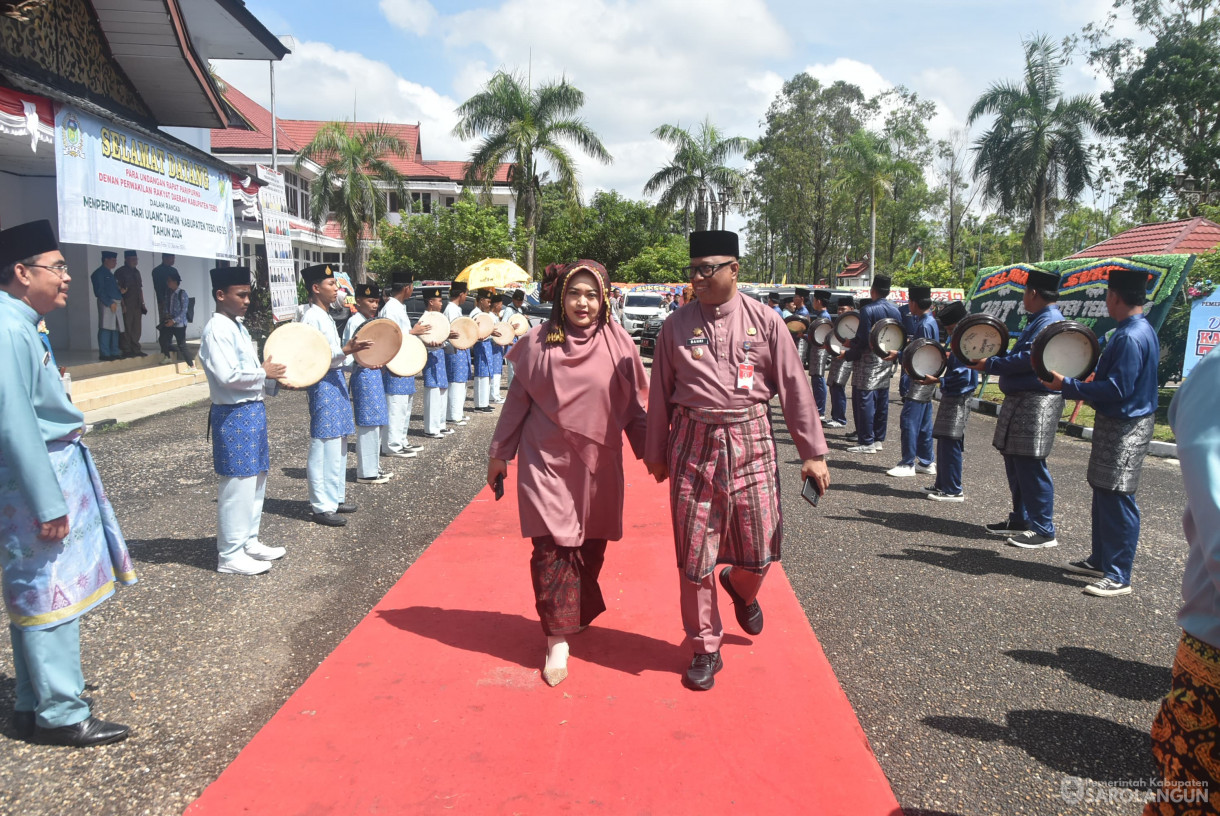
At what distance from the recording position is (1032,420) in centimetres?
558

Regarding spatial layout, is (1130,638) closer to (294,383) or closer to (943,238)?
(294,383)

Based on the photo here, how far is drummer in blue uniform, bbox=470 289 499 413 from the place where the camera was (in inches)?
470

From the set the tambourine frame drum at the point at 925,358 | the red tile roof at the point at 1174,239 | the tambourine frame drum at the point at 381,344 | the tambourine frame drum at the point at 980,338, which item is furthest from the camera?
the red tile roof at the point at 1174,239

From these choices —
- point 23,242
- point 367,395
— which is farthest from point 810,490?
point 367,395

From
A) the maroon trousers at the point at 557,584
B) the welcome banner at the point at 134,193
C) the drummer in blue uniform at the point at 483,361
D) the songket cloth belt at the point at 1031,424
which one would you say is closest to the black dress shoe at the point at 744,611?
the maroon trousers at the point at 557,584

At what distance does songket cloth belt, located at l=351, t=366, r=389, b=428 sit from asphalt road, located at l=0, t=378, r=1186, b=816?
636 millimetres

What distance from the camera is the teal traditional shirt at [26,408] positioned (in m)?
2.68

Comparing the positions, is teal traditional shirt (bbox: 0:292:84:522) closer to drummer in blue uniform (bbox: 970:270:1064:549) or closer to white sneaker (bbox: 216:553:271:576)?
white sneaker (bbox: 216:553:271:576)

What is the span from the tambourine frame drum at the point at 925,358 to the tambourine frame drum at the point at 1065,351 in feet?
6.68

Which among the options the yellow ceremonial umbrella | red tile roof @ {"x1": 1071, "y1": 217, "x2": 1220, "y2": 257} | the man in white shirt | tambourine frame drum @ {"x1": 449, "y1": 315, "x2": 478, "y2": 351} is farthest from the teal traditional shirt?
red tile roof @ {"x1": 1071, "y1": 217, "x2": 1220, "y2": 257}

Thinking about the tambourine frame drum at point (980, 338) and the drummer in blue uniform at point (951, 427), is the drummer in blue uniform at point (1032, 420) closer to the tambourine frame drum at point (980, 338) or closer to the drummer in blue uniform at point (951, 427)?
the tambourine frame drum at point (980, 338)

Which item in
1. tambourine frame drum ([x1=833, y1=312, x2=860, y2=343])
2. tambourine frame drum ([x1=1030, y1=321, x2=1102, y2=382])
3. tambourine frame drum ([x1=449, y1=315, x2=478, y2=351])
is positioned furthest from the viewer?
tambourine frame drum ([x1=833, y1=312, x2=860, y2=343])

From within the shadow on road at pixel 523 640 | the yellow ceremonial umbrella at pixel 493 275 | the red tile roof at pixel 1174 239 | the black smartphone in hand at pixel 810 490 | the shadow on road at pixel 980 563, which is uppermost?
the red tile roof at pixel 1174 239

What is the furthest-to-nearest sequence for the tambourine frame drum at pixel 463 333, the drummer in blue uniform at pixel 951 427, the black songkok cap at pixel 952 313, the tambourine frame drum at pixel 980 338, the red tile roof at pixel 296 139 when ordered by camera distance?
the red tile roof at pixel 296 139 < the tambourine frame drum at pixel 463 333 < the black songkok cap at pixel 952 313 < the drummer in blue uniform at pixel 951 427 < the tambourine frame drum at pixel 980 338
